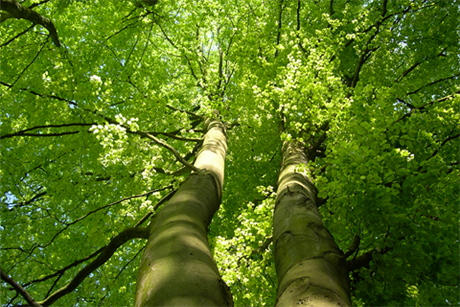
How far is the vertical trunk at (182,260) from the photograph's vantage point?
175cm

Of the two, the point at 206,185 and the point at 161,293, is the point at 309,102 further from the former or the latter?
the point at 161,293

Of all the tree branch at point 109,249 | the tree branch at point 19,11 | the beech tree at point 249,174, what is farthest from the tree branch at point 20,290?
the tree branch at point 19,11

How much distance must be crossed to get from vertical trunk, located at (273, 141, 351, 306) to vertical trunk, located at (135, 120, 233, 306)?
598 mm

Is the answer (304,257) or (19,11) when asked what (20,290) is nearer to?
(304,257)

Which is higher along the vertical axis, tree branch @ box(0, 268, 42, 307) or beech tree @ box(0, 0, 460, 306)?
beech tree @ box(0, 0, 460, 306)

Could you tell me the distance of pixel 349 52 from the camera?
8.23 m

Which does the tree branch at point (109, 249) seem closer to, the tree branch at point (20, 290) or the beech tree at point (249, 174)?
the beech tree at point (249, 174)

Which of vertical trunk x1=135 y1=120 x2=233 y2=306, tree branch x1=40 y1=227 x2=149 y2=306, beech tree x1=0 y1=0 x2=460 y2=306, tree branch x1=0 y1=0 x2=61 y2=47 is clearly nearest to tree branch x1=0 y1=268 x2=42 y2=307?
beech tree x1=0 y1=0 x2=460 y2=306

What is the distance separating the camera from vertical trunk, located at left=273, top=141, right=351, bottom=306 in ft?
7.00

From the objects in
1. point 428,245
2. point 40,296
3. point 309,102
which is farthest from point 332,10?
point 40,296

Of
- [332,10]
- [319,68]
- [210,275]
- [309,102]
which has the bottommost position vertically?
[210,275]

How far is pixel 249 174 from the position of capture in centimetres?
775

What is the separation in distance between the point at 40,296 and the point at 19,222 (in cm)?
254

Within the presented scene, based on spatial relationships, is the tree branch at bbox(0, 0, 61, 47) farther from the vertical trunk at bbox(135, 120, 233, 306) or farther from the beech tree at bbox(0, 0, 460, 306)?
the vertical trunk at bbox(135, 120, 233, 306)
